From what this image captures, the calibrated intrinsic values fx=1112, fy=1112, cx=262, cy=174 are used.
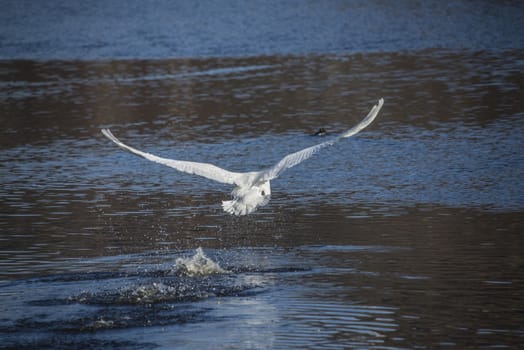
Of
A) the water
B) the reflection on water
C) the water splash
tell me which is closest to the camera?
the reflection on water

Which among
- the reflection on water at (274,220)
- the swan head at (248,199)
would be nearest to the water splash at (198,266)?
the reflection on water at (274,220)

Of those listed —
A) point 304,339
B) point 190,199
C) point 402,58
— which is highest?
point 402,58

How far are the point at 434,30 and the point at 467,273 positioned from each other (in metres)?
20.8

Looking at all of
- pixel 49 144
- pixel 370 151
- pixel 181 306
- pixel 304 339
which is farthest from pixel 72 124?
pixel 304 339

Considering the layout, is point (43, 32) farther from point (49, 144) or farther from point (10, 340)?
point (10, 340)

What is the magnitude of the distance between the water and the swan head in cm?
62

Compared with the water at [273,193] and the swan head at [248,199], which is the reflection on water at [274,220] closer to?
the water at [273,193]

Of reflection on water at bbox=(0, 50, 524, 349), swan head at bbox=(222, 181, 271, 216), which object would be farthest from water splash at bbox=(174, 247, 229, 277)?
swan head at bbox=(222, 181, 271, 216)

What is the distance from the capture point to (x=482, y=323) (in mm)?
8789

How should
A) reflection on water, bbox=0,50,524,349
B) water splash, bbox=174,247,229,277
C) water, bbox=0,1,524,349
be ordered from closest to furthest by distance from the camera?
1. reflection on water, bbox=0,50,524,349
2. water, bbox=0,1,524,349
3. water splash, bbox=174,247,229,277

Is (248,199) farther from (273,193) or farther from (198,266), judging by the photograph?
(273,193)

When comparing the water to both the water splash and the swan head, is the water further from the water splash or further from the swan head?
the swan head

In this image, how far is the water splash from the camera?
10727mm

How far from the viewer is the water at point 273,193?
920cm
